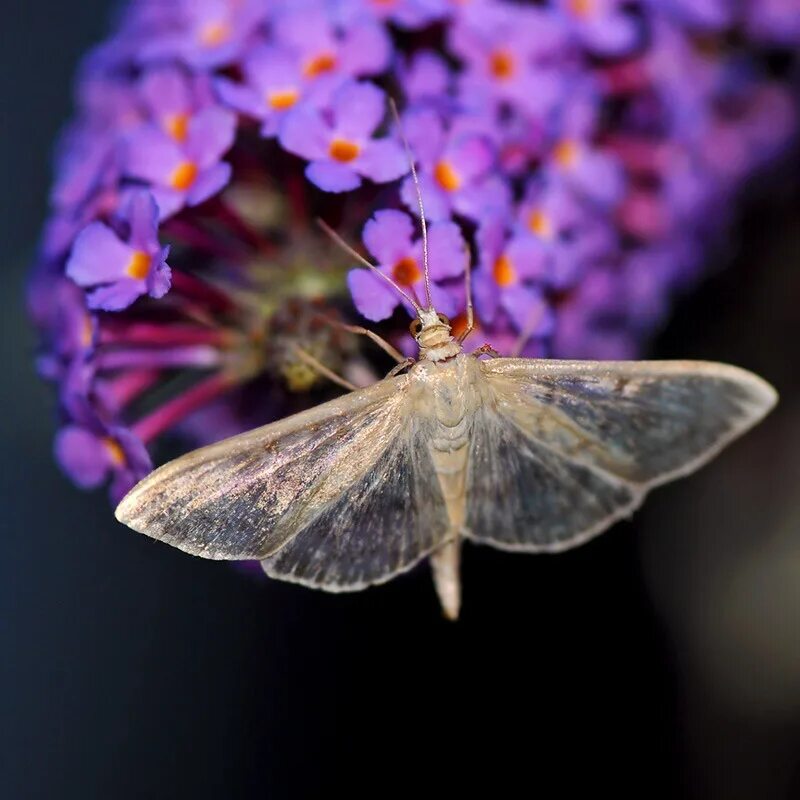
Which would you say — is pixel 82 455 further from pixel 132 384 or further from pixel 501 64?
pixel 501 64

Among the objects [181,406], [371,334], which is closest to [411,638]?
[181,406]

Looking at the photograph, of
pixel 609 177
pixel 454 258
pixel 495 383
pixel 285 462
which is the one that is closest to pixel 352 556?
pixel 285 462

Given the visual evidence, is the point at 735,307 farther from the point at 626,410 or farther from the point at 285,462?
the point at 285,462

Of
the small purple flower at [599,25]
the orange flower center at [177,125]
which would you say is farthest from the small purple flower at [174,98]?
the small purple flower at [599,25]

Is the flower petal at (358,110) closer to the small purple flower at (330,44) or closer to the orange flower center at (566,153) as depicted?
the small purple flower at (330,44)

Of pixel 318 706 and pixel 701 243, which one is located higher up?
pixel 701 243

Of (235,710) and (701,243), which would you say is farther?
(235,710)
